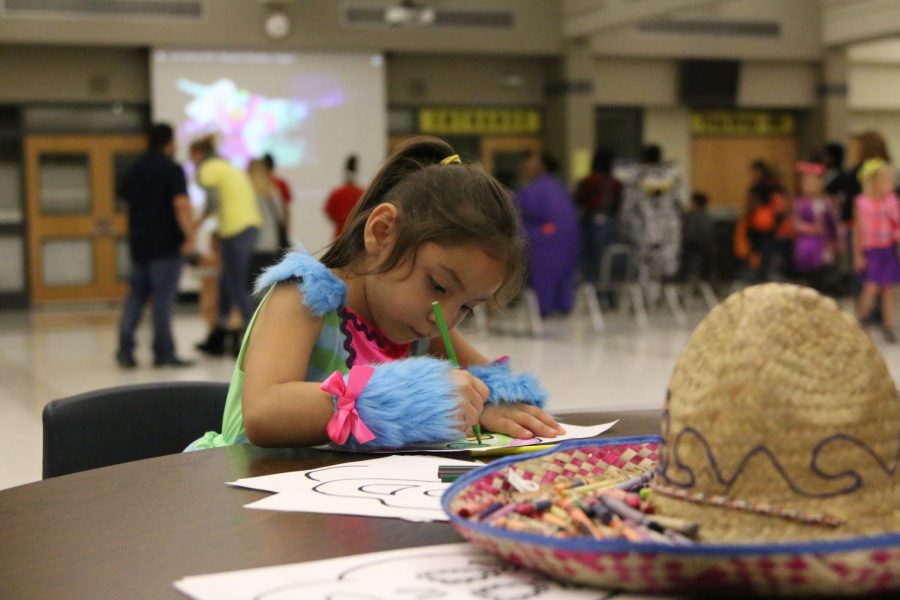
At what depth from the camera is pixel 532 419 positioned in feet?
4.04

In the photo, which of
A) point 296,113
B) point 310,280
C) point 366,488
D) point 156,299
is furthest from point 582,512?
point 296,113

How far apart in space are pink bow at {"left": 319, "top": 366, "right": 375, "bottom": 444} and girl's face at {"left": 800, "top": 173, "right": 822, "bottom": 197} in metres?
9.17

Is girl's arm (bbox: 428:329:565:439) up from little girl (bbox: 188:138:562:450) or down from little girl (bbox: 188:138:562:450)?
down

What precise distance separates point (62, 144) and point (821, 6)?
31.6 feet

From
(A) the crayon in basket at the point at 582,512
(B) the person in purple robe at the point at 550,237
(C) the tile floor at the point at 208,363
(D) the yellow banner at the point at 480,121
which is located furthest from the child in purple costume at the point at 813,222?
(A) the crayon in basket at the point at 582,512

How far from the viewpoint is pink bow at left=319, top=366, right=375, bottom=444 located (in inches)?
43.6

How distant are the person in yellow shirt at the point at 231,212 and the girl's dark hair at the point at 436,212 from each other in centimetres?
552

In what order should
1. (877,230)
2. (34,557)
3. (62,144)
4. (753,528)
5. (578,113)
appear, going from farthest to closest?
(578,113)
(62,144)
(877,230)
(34,557)
(753,528)

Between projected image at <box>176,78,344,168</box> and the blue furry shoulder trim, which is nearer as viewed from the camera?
the blue furry shoulder trim

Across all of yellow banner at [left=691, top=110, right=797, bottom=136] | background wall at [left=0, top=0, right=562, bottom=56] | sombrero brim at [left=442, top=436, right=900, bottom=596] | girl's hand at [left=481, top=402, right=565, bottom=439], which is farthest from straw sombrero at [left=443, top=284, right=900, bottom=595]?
yellow banner at [left=691, top=110, right=797, bottom=136]

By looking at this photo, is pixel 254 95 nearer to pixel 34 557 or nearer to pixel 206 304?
pixel 206 304

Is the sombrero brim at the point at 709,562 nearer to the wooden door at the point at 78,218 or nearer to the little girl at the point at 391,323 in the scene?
the little girl at the point at 391,323

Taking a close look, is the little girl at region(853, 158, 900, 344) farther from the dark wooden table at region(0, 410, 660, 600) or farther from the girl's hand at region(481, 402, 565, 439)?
the dark wooden table at region(0, 410, 660, 600)

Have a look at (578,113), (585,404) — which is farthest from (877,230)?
(578,113)
